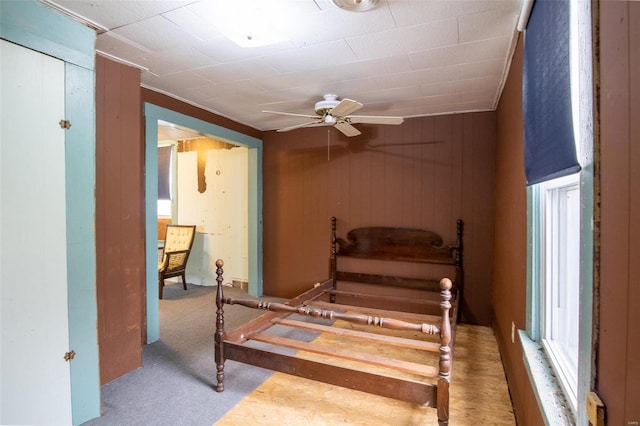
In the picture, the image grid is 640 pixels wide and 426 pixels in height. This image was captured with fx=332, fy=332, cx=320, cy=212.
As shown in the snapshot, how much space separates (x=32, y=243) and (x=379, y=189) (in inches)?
134

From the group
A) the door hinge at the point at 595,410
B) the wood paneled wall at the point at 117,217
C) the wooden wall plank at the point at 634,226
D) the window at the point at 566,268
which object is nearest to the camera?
the wooden wall plank at the point at 634,226

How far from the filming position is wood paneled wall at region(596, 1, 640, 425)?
73 centimetres

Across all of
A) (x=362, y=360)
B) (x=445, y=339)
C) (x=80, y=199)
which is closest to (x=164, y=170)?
(x=80, y=199)

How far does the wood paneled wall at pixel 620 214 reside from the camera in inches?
28.8

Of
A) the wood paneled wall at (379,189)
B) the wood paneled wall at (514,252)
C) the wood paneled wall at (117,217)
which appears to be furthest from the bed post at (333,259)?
the wood paneled wall at (117,217)

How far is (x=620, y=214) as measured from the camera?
2.64ft

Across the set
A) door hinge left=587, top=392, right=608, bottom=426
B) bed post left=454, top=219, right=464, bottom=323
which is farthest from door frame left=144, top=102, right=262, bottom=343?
door hinge left=587, top=392, right=608, bottom=426

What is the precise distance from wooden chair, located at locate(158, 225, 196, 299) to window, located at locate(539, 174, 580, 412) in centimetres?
455

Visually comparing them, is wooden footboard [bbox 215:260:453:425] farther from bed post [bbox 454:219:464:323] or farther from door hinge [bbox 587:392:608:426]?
bed post [bbox 454:219:464:323]

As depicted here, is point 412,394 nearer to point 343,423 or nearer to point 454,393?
point 343,423

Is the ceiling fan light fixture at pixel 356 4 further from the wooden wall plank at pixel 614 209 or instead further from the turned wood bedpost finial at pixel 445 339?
the turned wood bedpost finial at pixel 445 339

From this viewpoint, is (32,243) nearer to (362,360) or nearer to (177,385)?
(177,385)

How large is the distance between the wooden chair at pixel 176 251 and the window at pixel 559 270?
179 inches

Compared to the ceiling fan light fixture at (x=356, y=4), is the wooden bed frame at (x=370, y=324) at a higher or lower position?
lower
